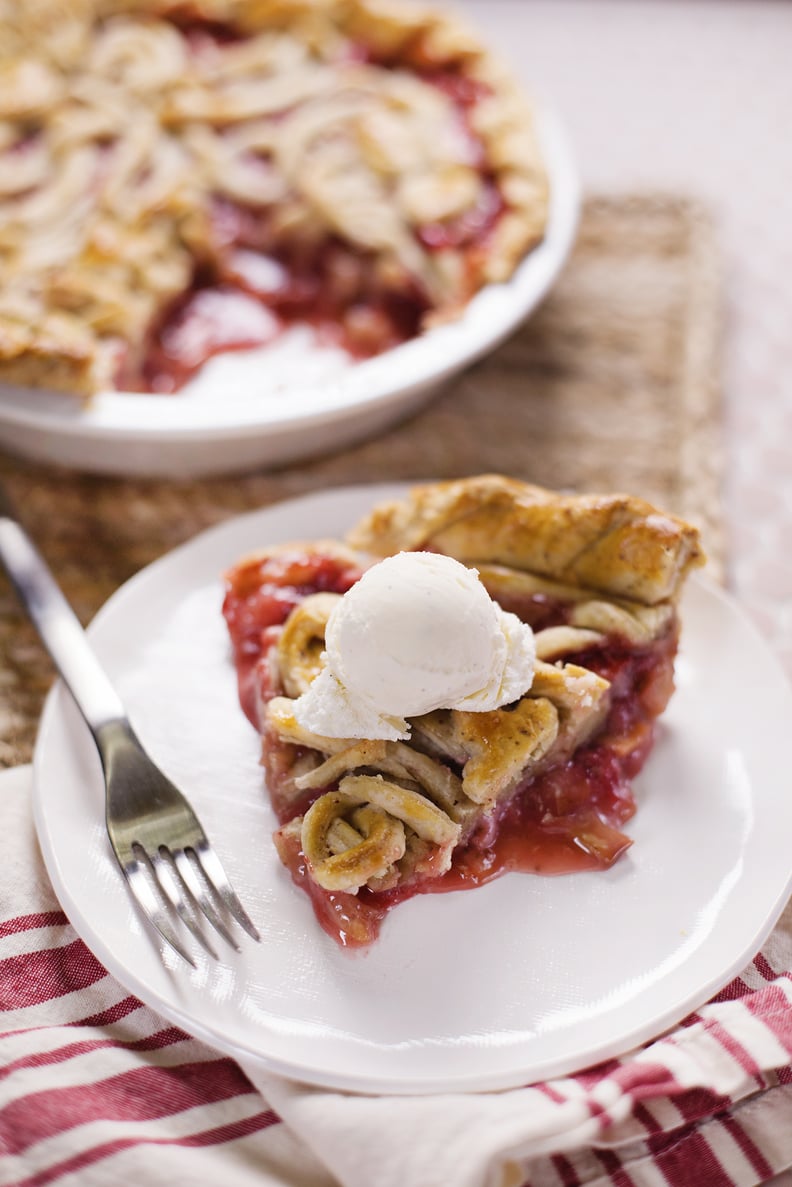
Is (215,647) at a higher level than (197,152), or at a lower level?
lower

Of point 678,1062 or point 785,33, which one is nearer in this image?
point 678,1062

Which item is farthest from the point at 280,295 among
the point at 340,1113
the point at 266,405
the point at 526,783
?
the point at 340,1113

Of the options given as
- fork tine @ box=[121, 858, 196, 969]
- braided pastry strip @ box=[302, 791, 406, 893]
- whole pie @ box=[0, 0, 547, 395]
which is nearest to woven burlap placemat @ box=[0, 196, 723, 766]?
whole pie @ box=[0, 0, 547, 395]

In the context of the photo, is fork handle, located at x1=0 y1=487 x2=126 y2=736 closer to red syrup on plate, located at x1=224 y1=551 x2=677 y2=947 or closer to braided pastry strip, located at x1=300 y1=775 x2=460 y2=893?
red syrup on plate, located at x1=224 y1=551 x2=677 y2=947

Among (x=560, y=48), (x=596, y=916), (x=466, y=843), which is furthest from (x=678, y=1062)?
(x=560, y=48)

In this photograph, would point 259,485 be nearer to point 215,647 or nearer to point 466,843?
point 215,647

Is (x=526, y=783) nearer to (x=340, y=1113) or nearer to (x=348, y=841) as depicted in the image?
(x=348, y=841)

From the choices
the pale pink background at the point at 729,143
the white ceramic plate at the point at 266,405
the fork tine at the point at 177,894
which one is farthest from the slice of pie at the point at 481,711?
the pale pink background at the point at 729,143
